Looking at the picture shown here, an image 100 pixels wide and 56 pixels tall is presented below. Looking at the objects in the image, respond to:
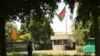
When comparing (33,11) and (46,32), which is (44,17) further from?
(46,32)

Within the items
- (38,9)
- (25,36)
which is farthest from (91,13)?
(25,36)

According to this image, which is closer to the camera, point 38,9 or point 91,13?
point 38,9

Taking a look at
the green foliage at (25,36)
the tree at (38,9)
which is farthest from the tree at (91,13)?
the green foliage at (25,36)

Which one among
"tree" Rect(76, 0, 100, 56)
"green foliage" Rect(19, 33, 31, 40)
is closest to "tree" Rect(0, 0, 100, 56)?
"tree" Rect(76, 0, 100, 56)

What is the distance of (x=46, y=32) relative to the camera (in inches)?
3253

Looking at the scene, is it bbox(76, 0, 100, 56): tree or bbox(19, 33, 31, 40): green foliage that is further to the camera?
bbox(19, 33, 31, 40): green foliage

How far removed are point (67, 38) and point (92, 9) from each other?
56393mm

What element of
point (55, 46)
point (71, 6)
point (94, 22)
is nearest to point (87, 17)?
point (94, 22)

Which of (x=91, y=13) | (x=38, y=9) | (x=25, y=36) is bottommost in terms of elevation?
(x=25, y=36)

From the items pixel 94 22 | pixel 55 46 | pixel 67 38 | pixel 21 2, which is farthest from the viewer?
pixel 67 38

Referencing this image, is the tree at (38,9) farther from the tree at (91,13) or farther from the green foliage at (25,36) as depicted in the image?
the green foliage at (25,36)

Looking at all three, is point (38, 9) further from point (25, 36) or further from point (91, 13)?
point (25, 36)

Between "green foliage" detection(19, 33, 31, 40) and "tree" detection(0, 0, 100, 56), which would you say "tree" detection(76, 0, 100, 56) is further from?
"green foliage" detection(19, 33, 31, 40)

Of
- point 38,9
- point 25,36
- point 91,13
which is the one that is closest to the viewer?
point 38,9
